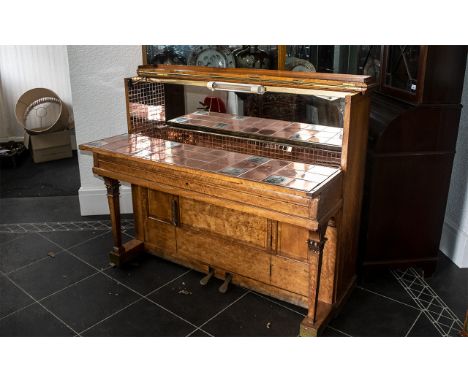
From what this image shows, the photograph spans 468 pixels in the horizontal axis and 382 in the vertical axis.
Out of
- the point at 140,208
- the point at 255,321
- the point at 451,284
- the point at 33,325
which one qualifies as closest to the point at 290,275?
the point at 255,321

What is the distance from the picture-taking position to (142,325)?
3084 millimetres

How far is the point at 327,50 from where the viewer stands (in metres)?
3.53

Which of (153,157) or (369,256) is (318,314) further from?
(153,157)

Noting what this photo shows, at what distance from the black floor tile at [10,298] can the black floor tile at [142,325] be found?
1.98ft

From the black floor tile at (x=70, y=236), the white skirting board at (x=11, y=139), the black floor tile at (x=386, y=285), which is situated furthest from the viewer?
the white skirting board at (x=11, y=139)

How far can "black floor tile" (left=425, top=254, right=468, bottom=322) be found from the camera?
325 cm

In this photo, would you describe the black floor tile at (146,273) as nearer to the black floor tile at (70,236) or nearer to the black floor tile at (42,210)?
the black floor tile at (70,236)

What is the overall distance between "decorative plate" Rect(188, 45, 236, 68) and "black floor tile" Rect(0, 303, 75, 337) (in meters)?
2.03

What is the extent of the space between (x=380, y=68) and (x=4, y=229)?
344cm

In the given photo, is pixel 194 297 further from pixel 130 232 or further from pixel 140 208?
pixel 130 232

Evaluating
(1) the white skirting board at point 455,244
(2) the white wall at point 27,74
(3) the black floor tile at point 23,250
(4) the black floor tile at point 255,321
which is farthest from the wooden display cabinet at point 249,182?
(2) the white wall at point 27,74

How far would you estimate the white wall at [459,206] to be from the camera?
364 centimetres

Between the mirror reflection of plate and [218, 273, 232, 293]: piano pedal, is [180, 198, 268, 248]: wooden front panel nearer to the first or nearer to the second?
[218, 273, 232, 293]: piano pedal

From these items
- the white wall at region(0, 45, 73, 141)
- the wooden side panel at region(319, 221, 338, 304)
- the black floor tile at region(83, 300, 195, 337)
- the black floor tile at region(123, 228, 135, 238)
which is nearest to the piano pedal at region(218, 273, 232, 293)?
the black floor tile at region(83, 300, 195, 337)
